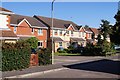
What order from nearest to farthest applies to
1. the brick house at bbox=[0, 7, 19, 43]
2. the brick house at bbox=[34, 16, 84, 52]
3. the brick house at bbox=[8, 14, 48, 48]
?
the brick house at bbox=[0, 7, 19, 43] < the brick house at bbox=[8, 14, 48, 48] < the brick house at bbox=[34, 16, 84, 52]

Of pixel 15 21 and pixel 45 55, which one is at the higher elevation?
pixel 15 21

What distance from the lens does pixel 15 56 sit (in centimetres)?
2095

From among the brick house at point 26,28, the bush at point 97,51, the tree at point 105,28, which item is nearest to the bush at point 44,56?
the brick house at point 26,28

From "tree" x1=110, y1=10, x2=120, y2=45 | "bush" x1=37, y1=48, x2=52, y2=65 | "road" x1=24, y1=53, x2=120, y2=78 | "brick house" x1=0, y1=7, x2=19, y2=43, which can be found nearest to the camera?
"road" x1=24, y1=53, x2=120, y2=78

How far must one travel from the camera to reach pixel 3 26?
110ft

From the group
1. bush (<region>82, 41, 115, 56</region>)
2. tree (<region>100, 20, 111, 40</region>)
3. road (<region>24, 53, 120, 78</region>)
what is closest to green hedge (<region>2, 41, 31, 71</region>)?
road (<region>24, 53, 120, 78</region>)

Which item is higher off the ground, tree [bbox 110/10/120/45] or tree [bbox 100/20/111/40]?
tree [bbox 100/20/111/40]

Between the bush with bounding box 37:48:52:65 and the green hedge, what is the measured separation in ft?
8.42

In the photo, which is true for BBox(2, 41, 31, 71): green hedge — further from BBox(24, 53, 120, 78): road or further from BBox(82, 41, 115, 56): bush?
BBox(82, 41, 115, 56): bush

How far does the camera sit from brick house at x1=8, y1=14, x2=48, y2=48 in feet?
156

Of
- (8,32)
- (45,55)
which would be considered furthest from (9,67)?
(8,32)

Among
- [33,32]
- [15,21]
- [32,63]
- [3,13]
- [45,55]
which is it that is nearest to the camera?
[32,63]

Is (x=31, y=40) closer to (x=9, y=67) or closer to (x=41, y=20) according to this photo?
(x=41, y=20)

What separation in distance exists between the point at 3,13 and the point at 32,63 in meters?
11.3
